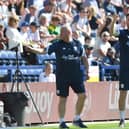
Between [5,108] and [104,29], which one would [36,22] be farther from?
[5,108]

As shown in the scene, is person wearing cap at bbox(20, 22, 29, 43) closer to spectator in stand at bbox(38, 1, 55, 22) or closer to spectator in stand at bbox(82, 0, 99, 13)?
spectator in stand at bbox(38, 1, 55, 22)

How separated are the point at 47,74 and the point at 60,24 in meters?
3.21

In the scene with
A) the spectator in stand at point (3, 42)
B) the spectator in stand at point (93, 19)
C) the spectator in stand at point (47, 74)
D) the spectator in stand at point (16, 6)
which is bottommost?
the spectator in stand at point (47, 74)

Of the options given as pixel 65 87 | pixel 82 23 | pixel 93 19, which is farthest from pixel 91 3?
pixel 65 87

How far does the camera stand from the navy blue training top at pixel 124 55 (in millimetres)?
11688

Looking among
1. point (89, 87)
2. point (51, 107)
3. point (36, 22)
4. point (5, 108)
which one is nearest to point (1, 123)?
point (5, 108)

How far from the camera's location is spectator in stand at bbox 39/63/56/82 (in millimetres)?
14262

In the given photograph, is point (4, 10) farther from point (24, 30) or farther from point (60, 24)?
point (60, 24)

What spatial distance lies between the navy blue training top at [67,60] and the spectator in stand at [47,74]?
265 cm

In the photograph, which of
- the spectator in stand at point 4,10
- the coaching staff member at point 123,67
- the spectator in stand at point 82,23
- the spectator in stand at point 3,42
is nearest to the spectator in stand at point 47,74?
the spectator in stand at point 3,42

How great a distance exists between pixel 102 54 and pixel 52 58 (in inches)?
74.4

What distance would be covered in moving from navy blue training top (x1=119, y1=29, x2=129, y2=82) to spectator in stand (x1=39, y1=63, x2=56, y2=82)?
289 centimetres

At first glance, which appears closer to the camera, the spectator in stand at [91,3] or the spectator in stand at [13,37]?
the spectator in stand at [13,37]

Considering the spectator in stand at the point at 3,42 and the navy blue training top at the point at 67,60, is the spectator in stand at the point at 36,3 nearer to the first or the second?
the spectator in stand at the point at 3,42
